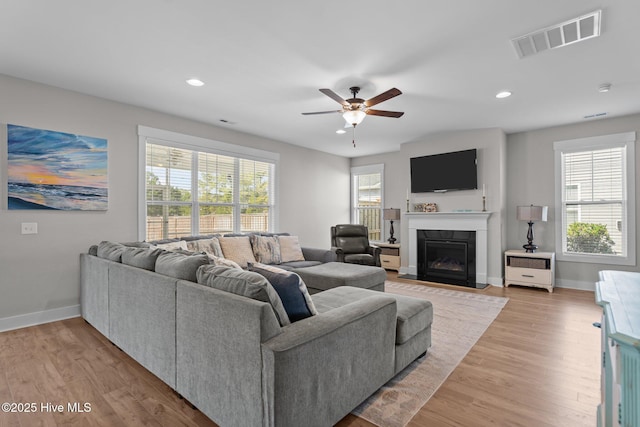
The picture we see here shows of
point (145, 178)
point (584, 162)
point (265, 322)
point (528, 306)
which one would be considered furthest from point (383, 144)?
point (265, 322)

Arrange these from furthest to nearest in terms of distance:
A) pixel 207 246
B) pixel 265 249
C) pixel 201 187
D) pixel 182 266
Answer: pixel 201 187
pixel 265 249
pixel 207 246
pixel 182 266

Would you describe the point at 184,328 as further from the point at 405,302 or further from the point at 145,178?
the point at 145,178

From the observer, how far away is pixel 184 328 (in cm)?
180

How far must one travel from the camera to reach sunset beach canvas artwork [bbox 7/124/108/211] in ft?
10.4

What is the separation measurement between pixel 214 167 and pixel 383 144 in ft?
10.7

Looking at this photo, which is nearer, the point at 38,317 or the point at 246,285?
the point at 246,285

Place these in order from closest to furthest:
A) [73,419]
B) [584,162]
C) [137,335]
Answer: [73,419] < [137,335] < [584,162]

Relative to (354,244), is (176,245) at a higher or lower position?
higher

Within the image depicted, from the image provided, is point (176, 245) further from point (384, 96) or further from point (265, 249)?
point (384, 96)

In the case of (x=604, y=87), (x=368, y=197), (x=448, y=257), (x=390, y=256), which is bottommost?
(x=390, y=256)

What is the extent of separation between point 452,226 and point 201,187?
165 inches

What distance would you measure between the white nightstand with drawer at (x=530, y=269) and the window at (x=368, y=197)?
2.72 metres

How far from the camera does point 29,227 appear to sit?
3242mm

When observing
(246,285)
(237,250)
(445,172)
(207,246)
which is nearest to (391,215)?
(445,172)
